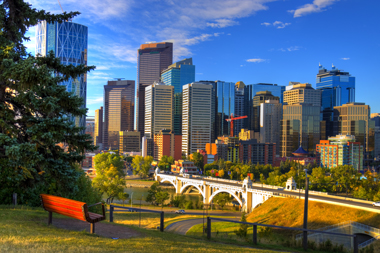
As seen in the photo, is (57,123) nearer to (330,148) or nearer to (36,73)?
(36,73)

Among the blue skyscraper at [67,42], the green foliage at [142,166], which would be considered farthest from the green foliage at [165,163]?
the blue skyscraper at [67,42]

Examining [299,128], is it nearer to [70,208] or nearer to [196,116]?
[196,116]

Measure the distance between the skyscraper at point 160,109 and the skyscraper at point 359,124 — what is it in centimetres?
9592

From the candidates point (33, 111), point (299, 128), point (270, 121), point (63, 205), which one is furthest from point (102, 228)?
point (270, 121)

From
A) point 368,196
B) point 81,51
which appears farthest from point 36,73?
point 81,51

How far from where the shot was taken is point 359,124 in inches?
6570

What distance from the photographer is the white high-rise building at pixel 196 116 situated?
14888 centimetres

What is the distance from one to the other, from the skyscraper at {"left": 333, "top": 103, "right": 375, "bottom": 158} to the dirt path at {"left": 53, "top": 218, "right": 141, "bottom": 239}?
173 metres

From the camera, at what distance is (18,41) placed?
46.4ft

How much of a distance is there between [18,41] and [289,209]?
147 ft

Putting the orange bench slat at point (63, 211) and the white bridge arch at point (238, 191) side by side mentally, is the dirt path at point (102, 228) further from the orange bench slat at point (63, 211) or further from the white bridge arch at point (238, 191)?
the white bridge arch at point (238, 191)

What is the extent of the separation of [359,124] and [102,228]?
600ft

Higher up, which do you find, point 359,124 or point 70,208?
point 359,124

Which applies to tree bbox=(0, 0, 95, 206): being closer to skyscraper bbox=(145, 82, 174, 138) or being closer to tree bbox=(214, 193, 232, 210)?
tree bbox=(214, 193, 232, 210)
